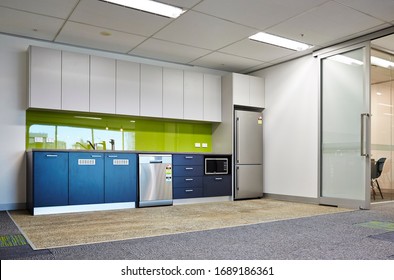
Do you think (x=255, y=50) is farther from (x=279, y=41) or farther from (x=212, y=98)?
(x=212, y=98)

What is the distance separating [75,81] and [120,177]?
68.8 inches

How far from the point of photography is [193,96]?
7.08 meters

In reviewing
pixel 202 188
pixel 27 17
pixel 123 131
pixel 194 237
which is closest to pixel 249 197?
pixel 202 188

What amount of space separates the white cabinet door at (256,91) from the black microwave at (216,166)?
1411 millimetres

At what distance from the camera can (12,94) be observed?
5.55m

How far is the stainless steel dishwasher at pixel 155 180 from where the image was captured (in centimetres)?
590

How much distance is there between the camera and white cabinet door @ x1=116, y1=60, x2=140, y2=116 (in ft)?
20.4

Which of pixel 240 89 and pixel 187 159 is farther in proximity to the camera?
pixel 240 89

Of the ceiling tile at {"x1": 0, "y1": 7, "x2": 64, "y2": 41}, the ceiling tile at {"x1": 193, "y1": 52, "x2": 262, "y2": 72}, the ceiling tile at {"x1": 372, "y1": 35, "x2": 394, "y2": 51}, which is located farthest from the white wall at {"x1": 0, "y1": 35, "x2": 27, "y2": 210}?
the ceiling tile at {"x1": 372, "y1": 35, "x2": 394, "y2": 51}

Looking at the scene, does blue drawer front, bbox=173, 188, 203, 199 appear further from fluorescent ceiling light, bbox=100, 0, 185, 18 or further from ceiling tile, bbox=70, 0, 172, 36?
fluorescent ceiling light, bbox=100, 0, 185, 18

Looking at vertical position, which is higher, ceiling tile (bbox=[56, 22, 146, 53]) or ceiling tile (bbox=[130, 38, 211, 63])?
ceiling tile (bbox=[56, 22, 146, 53])

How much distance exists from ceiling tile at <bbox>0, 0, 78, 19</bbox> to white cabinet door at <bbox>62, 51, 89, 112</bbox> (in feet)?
3.62

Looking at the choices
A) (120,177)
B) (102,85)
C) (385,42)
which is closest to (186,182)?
(120,177)

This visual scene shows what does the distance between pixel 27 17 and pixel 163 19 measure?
188 cm
